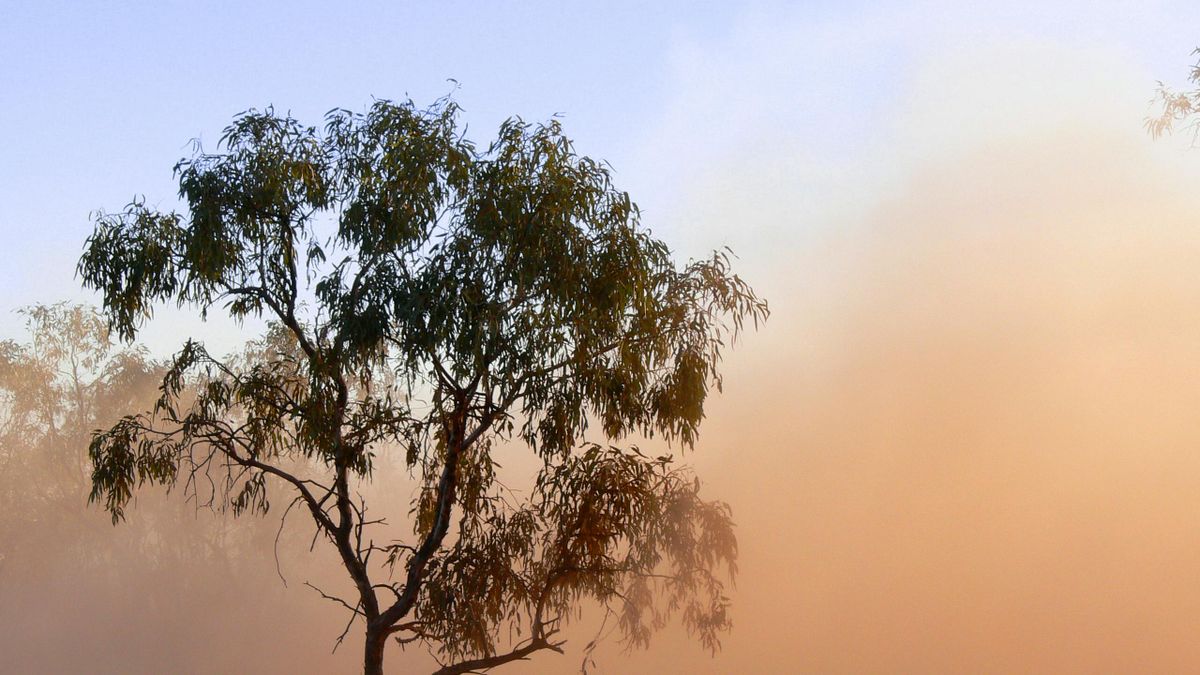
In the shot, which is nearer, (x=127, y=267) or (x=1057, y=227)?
(x=127, y=267)

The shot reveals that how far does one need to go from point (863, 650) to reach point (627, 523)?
483 inches

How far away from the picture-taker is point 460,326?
20.2ft

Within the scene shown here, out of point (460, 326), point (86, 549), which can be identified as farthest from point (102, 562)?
point (460, 326)

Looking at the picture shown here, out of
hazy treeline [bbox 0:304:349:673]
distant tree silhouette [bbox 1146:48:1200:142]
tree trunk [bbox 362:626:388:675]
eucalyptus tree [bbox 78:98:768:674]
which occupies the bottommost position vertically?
tree trunk [bbox 362:626:388:675]

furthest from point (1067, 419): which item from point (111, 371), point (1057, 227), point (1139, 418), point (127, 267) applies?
point (111, 371)

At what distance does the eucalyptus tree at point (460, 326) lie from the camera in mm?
6277

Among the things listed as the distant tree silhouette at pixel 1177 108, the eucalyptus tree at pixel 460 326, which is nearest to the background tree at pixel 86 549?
the eucalyptus tree at pixel 460 326

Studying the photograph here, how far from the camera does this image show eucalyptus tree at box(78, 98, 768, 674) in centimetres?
628

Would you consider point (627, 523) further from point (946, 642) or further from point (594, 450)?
point (946, 642)

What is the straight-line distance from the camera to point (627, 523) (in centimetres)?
661

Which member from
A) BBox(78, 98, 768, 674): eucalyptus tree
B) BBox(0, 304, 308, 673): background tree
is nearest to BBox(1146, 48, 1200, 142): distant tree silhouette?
BBox(78, 98, 768, 674): eucalyptus tree

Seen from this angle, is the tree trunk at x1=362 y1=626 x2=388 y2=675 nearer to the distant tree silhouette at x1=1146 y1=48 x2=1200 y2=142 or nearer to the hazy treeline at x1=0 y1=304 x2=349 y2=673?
the distant tree silhouette at x1=1146 y1=48 x2=1200 y2=142

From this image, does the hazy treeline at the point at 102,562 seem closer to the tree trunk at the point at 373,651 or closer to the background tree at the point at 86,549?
the background tree at the point at 86,549

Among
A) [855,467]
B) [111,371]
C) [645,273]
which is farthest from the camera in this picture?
[111,371]
